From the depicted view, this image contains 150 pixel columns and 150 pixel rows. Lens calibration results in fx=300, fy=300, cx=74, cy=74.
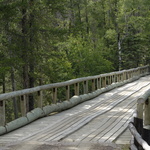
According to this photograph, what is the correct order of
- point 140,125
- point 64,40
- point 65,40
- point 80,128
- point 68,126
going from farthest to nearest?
point 65,40 → point 64,40 → point 68,126 → point 80,128 → point 140,125

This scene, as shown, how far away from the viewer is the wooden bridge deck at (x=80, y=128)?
6098 millimetres

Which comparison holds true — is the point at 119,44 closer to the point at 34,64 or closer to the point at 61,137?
the point at 34,64

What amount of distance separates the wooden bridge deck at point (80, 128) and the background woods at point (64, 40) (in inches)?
162

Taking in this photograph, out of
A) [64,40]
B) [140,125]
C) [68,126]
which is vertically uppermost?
[64,40]

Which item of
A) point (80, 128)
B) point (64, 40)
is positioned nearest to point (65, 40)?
point (64, 40)

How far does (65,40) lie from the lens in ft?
65.0

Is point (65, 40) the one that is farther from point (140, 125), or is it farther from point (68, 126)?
point (140, 125)

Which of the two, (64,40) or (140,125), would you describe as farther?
(64,40)

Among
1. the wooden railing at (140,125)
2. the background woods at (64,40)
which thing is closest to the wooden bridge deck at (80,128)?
the wooden railing at (140,125)

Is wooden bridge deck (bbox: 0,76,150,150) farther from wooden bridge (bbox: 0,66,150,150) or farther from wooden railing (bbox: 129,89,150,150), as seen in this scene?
wooden railing (bbox: 129,89,150,150)

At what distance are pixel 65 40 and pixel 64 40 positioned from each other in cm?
215

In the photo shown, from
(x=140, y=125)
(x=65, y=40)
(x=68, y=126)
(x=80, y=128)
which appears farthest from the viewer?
(x=65, y=40)

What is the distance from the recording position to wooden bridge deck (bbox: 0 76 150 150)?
610cm

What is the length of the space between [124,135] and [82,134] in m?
0.90
